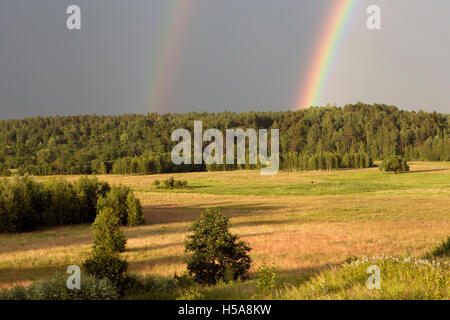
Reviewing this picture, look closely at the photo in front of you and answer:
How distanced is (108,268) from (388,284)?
36.2ft

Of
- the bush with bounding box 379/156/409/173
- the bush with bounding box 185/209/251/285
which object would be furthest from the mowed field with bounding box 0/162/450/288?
Result: the bush with bounding box 379/156/409/173

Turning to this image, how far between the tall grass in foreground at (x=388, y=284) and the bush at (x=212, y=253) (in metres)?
7.50

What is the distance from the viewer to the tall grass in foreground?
317 inches

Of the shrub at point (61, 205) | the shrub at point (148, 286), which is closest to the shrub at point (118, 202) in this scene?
the shrub at point (61, 205)

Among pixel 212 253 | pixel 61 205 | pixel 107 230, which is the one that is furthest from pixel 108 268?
pixel 61 205

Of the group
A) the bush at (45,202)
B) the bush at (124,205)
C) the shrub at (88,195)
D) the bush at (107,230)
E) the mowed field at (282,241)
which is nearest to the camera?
the mowed field at (282,241)

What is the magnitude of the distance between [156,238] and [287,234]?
13.0m

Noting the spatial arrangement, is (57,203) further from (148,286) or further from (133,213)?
(148,286)

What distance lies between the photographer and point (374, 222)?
4288 centimetres

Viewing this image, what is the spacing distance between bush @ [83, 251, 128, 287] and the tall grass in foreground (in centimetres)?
768

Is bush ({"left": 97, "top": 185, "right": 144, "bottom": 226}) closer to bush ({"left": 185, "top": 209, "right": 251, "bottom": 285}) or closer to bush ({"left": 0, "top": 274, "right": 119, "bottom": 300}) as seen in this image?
bush ({"left": 185, "top": 209, "right": 251, "bottom": 285})

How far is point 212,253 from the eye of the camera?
18203 millimetres

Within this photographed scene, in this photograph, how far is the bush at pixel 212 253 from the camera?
58.9 ft

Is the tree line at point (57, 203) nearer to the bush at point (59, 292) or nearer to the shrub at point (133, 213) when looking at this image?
the shrub at point (133, 213)
